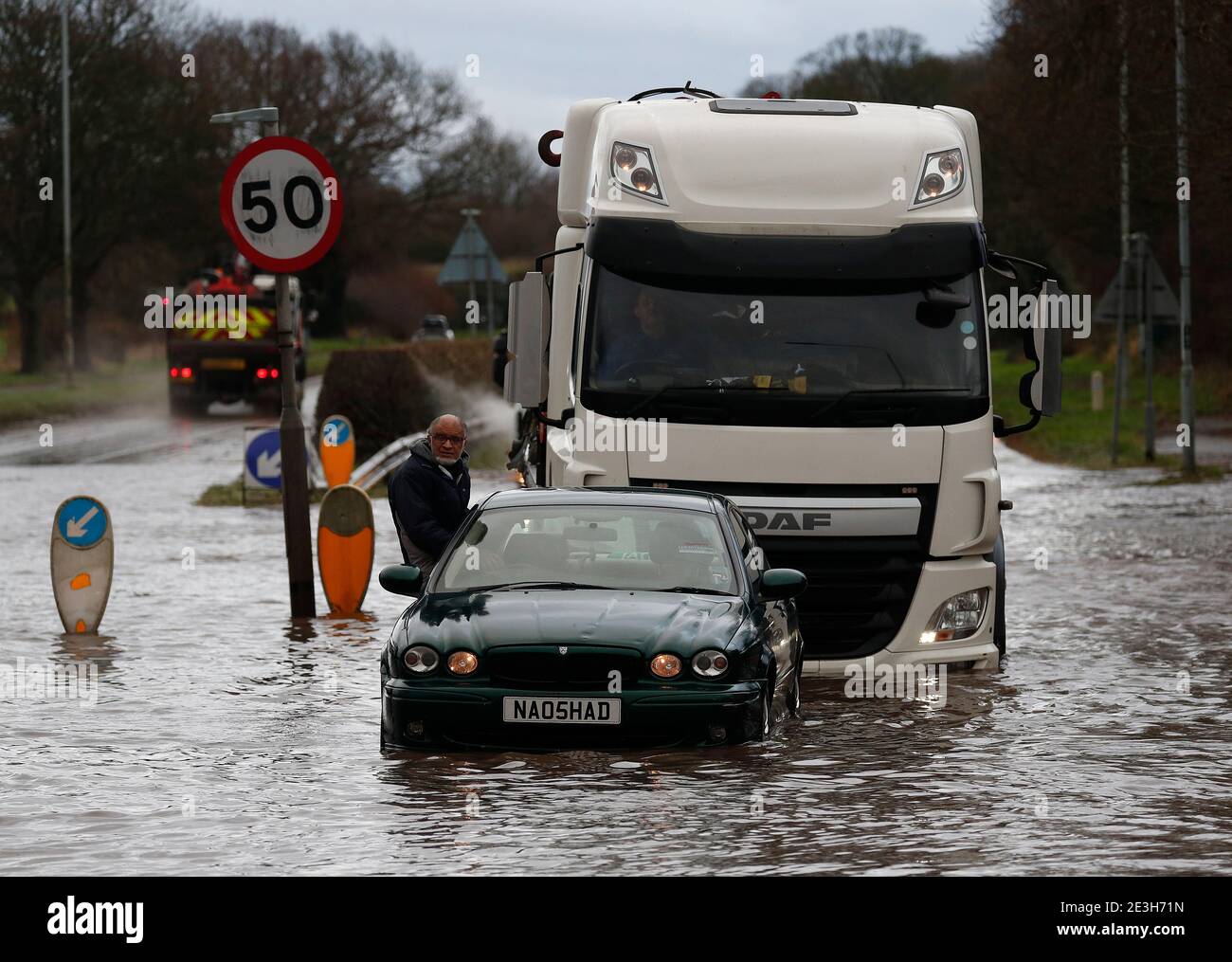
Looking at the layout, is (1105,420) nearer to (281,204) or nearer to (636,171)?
(281,204)

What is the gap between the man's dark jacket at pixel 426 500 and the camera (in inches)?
531

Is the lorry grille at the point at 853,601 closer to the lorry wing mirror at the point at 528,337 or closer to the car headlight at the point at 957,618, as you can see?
the car headlight at the point at 957,618

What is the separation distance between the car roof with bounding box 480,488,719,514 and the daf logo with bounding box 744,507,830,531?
765 mm

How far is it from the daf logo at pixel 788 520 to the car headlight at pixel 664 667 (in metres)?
2.57

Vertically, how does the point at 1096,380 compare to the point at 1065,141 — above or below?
below

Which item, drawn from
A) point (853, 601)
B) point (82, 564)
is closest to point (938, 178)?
point (853, 601)

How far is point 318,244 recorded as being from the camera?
50.9ft

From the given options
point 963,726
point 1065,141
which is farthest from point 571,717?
point 1065,141

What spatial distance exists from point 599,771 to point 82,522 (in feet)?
21.7

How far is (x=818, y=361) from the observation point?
41.5 ft

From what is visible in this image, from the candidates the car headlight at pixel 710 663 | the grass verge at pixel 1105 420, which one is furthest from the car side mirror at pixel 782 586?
the grass verge at pixel 1105 420

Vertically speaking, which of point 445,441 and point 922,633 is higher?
point 445,441
